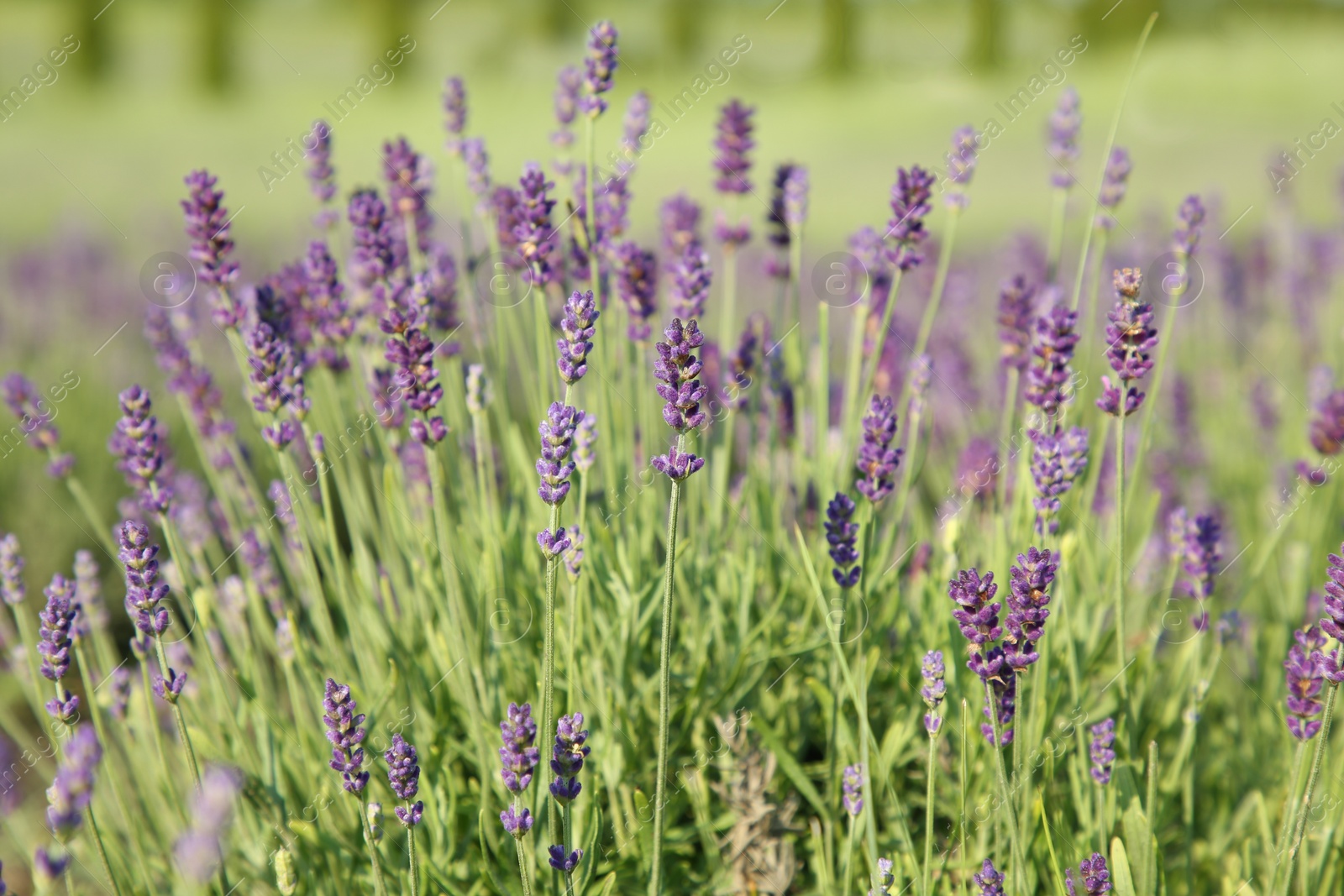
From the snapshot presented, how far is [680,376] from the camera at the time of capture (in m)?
1.35

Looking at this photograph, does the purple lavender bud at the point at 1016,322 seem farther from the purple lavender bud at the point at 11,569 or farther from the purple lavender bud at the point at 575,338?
the purple lavender bud at the point at 11,569

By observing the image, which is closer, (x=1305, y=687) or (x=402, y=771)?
(x=402, y=771)

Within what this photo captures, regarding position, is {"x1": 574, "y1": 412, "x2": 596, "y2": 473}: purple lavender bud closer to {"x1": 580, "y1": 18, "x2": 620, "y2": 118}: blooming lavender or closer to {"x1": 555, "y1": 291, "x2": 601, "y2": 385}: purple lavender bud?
{"x1": 555, "y1": 291, "x2": 601, "y2": 385}: purple lavender bud

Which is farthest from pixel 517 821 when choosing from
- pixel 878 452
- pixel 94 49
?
pixel 94 49

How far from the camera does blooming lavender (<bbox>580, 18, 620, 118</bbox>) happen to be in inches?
81.7

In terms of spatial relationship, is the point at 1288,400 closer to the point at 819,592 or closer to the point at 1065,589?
the point at 1065,589

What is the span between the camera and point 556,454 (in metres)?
1.34

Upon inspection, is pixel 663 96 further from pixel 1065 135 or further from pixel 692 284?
pixel 692 284

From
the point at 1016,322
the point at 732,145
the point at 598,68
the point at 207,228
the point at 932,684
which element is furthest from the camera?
the point at 732,145

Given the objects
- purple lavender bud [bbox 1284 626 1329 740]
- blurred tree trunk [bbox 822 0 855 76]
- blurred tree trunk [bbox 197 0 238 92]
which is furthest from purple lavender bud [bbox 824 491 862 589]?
blurred tree trunk [bbox 197 0 238 92]

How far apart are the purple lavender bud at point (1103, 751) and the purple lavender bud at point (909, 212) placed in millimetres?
1066

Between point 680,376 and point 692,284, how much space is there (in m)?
0.70

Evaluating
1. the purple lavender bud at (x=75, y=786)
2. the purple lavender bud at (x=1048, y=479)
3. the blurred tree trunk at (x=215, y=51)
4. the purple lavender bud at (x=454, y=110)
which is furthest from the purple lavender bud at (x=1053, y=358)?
the blurred tree trunk at (x=215, y=51)

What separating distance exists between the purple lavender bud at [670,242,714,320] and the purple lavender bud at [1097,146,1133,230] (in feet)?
3.54
